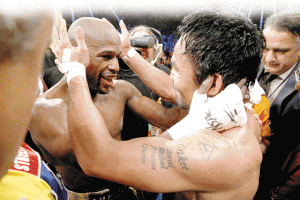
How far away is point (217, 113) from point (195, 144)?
0.52 feet

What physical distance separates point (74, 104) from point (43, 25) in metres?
0.66

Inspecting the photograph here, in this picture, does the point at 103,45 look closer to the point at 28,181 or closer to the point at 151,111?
the point at 151,111

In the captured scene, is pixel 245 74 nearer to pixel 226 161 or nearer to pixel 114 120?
pixel 226 161

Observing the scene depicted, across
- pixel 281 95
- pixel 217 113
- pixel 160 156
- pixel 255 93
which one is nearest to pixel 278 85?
pixel 281 95

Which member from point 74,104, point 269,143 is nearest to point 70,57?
point 74,104

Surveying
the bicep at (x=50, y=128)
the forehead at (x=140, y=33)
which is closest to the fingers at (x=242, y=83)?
the bicep at (x=50, y=128)

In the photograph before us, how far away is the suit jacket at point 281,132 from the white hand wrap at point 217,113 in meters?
0.78

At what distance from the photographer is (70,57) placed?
39.2 inches

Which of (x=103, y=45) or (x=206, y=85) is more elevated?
(x=103, y=45)

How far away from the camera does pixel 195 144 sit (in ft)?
2.90

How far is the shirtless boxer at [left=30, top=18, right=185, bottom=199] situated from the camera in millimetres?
1108

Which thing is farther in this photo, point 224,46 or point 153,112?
point 153,112

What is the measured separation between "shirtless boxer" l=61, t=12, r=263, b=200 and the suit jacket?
65 cm

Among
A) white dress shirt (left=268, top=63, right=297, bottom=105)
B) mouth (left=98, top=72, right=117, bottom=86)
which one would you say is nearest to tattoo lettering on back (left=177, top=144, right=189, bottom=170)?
mouth (left=98, top=72, right=117, bottom=86)
